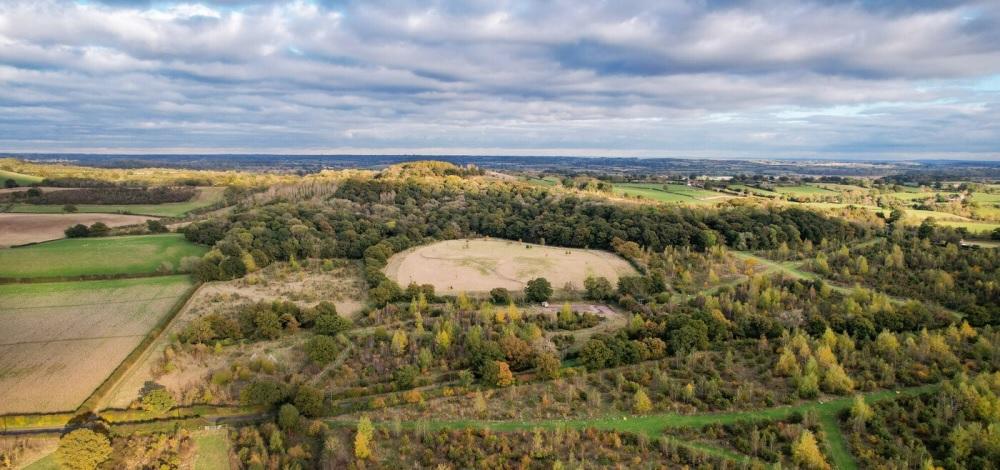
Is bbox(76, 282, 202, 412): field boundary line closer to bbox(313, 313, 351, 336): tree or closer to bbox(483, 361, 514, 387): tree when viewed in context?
bbox(313, 313, 351, 336): tree

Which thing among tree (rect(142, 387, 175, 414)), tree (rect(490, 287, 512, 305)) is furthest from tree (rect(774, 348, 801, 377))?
tree (rect(142, 387, 175, 414))

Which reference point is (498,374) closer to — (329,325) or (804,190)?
(329,325)

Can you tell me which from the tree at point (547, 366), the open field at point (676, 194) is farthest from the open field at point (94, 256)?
the open field at point (676, 194)

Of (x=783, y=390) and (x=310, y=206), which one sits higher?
(x=310, y=206)

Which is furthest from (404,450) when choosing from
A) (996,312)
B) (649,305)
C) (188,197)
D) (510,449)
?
(188,197)

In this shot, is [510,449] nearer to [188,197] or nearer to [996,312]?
[996,312]

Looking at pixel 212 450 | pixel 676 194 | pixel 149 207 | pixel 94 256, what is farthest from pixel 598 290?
pixel 149 207
